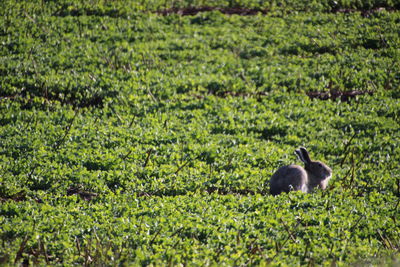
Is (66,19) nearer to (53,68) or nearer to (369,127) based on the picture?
(53,68)

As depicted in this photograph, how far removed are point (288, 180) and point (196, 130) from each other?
11.8 feet

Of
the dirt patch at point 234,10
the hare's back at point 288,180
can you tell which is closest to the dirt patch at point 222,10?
the dirt patch at point 234,10

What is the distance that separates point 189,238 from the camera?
23.9 ft

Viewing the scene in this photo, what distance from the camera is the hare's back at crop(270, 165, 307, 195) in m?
9.19

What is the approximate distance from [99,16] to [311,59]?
28.6ft

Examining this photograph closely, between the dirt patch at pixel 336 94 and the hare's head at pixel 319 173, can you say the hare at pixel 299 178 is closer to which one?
the hare's head at pixel 319 173

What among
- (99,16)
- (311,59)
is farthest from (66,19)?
(311,59)

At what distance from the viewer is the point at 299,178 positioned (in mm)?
9234

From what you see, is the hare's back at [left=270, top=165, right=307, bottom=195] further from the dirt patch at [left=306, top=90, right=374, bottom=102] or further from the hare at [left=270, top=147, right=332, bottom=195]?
the dirt patch at [left=306, top=90, right=374, bottom=102]

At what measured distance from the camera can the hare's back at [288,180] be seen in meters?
9.19

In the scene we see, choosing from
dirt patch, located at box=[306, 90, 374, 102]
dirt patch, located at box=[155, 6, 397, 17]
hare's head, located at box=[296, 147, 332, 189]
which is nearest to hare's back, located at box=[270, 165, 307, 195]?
hare's head, located at box=[296, 147, 332, 189]

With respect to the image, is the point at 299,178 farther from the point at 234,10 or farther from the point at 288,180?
the point at 234,10

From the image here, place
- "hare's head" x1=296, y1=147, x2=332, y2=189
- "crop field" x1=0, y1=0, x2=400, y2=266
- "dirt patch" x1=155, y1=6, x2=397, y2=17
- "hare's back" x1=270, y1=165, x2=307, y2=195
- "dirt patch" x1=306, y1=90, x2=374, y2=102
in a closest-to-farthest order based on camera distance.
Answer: "crop field" x1=0, y1=0, x2=400, y2=266 → "hare's back" x1=270, y1=165, x2=307, y2=195 → "hare's head" x1=296, y1=147, x2=332, y2=189 → "dirt patch" x1=306, y1=90, x2=374, y2=102 → "dirt patch" x1=155, y1=6, x2=397, y2=17

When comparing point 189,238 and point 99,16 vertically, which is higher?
point 99,16
